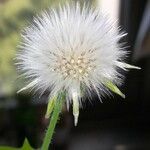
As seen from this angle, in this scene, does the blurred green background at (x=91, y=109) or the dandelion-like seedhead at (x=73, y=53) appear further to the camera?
the blurred green background at (x=91, y=109)

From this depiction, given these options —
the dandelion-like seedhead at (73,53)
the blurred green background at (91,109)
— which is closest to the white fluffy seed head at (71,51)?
the dandelion-like seedhead at (73,53)

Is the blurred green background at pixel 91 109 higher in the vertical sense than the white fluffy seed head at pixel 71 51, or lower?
lower

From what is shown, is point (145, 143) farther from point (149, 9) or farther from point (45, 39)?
point (45, 39)

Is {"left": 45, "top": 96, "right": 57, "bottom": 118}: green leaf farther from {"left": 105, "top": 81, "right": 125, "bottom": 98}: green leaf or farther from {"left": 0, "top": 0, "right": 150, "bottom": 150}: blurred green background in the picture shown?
{"left": 0, "top": 0, "right": 150, "bottom": 150}: blurred green background

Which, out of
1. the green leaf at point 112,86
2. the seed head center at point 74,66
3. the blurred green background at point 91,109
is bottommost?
the blurred green background at point 91,109

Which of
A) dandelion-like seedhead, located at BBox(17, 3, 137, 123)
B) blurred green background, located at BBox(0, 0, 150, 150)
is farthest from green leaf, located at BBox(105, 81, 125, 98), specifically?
blurred green background, located at BBox(0, 0, 150, 150)

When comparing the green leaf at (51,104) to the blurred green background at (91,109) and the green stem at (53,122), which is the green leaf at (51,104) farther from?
the blurred green background at (91,109)

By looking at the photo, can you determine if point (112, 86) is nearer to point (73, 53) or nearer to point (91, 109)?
point (73, 53)

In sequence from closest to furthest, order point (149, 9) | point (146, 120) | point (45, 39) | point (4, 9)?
point (45, 39), point (4, 9), point (149, 9), point (146, 120)

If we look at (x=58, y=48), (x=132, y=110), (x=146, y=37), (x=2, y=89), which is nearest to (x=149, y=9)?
(x=146, y=37)
